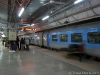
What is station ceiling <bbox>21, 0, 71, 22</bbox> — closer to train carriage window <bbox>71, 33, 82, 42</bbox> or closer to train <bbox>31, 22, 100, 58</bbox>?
train <bbox>31, 22, 100, 58</bbox>

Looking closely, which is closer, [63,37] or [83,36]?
[83,36]

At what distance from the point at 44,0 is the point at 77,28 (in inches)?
160

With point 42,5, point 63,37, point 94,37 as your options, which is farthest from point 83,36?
point 42,5

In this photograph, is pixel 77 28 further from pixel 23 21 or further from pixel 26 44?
pixel 23 21

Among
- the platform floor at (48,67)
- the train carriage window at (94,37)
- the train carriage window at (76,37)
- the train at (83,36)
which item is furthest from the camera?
the train carriage window at (76,37)

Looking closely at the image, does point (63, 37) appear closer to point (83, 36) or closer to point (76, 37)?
point (76, 37)

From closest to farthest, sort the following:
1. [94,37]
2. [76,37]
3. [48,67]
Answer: [48,67]
[94,37]
[76,37]

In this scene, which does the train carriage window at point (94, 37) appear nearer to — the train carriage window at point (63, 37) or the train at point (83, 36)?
the train at point (83, 36)

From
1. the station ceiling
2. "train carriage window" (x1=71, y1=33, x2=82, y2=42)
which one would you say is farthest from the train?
the station ceiling

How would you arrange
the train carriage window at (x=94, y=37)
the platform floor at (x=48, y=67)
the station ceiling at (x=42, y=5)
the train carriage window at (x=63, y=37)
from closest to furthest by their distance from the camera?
the platform floor at (x=48, y=67), the train carriage window at (x=94, y=37), the station ceiling at (x=42, y=5), the train carriage window at (x=63, y=37)

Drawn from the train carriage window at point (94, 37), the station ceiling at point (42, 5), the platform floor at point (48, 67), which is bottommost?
the platform floor at point (48, 67)

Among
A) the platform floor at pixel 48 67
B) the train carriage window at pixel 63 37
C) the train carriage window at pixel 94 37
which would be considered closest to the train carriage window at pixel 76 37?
the train carriage window at pixel 94 37

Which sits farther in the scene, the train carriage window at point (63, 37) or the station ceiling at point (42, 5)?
the train carriage window at point (63, 37)

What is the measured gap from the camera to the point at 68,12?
1285 centimetres
